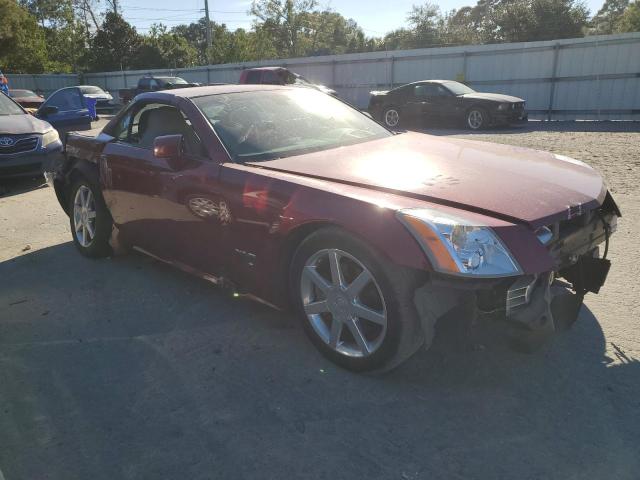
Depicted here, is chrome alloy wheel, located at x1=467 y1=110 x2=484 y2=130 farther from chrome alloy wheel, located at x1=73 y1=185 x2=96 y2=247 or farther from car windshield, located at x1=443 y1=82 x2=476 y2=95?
chrome alloy wheel, located at x1=73 y1=185 x2=96 y2=247

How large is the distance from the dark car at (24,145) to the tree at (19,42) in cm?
3219

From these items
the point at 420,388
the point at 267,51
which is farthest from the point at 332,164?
the point at 267,51

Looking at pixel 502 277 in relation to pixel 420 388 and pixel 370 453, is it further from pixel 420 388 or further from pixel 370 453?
pixel 370 453

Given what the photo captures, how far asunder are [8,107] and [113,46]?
42.7 m

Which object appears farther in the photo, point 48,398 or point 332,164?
point 332,164

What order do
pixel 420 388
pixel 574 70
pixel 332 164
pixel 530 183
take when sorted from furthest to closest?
1. pixel 574 70
2. pixel 332 164
3. pixel 530 183
4. pixel 420 388

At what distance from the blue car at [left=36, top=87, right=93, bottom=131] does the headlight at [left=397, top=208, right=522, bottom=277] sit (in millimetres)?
10136

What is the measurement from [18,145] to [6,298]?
16.4 ft

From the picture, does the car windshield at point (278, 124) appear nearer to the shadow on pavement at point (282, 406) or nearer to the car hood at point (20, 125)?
the shadow on pavement at point (282, 406)

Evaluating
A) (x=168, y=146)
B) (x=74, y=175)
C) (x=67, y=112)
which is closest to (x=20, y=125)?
(x=67, y=112)

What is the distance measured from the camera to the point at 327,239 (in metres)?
2.70

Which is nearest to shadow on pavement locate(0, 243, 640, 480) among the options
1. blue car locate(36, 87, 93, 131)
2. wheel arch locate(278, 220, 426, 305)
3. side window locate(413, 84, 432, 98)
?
wheel arch locate(278, 220, 426, 305)

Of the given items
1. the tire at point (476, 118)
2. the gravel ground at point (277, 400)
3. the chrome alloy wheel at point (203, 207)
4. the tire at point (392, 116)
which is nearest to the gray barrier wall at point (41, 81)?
the tire at point (392, 116)

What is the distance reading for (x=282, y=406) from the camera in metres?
2.60
